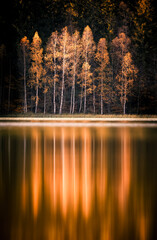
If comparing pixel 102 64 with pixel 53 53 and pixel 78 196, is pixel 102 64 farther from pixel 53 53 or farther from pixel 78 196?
pixel 78 196

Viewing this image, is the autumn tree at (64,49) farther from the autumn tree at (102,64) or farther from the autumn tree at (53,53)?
the autumn tree at (102,64)

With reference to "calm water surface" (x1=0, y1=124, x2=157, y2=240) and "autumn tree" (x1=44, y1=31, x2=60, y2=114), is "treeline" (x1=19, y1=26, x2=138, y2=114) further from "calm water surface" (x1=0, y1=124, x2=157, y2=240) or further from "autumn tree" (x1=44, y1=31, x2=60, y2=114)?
"calm water surface" (x1=0, y1=124, x2=157, y2=240)

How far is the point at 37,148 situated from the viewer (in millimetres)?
17312

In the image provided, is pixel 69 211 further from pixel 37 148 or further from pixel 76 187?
pixel 37 148

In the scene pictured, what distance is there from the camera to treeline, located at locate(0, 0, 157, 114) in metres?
53.8

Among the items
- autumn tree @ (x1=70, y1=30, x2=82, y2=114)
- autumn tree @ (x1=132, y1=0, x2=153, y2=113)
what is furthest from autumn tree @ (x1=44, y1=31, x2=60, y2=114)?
autumn tree @ (x1=132, y1=0, x2=153, y2=113)

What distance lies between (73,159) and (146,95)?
4294 cm

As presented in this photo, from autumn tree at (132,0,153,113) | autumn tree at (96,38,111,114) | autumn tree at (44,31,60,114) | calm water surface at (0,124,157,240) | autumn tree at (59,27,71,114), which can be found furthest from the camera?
autumn tree at (132,0,153,113)

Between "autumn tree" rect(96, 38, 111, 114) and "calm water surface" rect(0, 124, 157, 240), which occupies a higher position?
"autumn tree" rect(96, 38, 111, 114)

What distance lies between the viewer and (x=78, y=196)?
27.0ft

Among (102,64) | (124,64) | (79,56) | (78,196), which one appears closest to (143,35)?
(124,64)

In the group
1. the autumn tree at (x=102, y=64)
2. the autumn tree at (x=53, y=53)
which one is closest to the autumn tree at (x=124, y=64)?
the autumn tree at (x=102, y=64)

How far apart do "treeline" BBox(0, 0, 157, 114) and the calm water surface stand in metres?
38.6

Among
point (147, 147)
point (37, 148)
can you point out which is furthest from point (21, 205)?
point (147, 147)
